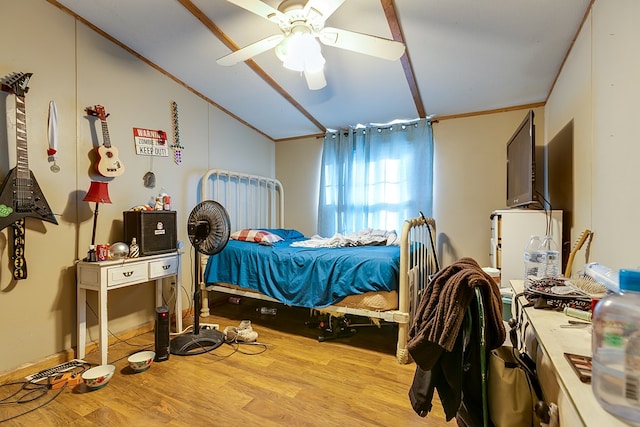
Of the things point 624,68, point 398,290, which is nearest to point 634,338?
point 624,68

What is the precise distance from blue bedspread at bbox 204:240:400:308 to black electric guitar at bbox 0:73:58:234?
4.68ft

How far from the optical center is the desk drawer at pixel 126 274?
81.4 inches

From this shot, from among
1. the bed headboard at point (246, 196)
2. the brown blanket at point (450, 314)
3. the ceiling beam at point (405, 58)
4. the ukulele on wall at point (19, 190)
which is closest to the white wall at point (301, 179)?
the bed headboard at point (246, 196)

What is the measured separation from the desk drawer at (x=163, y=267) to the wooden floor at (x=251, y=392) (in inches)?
22.9

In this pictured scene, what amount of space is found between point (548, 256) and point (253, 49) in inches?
92.4

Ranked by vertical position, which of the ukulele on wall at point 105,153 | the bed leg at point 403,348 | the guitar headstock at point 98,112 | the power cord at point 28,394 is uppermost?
the guitar headstock at point 98,112

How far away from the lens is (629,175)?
125 cm

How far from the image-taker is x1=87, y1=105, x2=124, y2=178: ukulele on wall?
2.29 metres

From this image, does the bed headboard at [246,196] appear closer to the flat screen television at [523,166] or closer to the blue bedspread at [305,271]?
the blue bedspread at [305,271]

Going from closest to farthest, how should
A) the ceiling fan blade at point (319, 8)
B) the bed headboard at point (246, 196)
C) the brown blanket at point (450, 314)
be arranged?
the brown blanket at point (450, 314), the ceiling fan blade at point (319, 8), the bed headboard at point (246, 196)

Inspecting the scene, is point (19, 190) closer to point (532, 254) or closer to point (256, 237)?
point (256, 237)

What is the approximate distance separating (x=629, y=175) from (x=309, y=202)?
10.6ft

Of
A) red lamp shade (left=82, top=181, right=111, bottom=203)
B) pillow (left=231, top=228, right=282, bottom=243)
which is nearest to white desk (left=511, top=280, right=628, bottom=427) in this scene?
pillow (left=231, top=228, right=282, bottom=243)

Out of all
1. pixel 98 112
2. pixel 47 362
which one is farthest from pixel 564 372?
pixel 98 112
